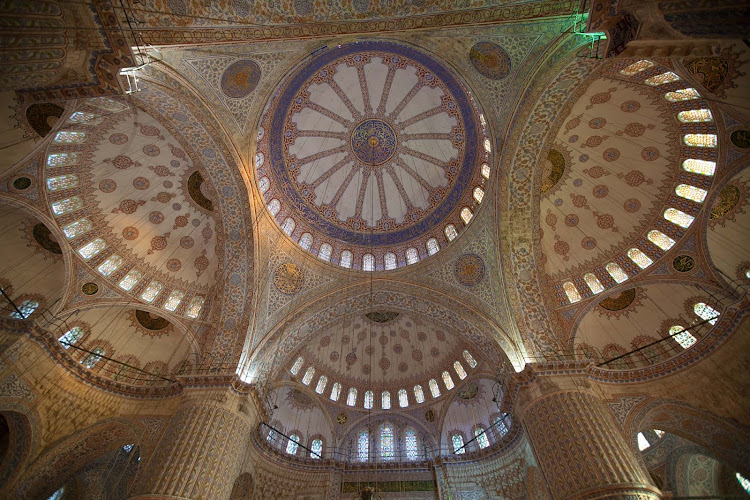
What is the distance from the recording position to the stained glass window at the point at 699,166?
9.73 m

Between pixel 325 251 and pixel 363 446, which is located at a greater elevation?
pixel 325 251

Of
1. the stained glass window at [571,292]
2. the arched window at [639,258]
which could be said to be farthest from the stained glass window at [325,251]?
the arched window at [639,258]

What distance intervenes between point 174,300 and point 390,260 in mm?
7892

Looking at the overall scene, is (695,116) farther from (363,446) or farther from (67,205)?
(67,205)

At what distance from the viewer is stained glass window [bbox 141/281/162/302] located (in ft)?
37.9

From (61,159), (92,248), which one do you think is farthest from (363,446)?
(61,159)

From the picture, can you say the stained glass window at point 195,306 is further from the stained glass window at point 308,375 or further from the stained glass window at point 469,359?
the stained glass window at point 469,359

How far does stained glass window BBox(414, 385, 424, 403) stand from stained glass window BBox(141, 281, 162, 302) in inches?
435

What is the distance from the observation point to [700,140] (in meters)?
9.63

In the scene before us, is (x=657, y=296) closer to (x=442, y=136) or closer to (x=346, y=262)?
(x=442, y=136)

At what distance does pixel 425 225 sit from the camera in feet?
45.8

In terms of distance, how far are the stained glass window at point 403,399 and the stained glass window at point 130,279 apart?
37.0ft

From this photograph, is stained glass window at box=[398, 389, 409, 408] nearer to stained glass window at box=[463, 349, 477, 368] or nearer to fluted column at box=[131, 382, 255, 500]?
stained glass window at box=[463, 349, 477, 368]

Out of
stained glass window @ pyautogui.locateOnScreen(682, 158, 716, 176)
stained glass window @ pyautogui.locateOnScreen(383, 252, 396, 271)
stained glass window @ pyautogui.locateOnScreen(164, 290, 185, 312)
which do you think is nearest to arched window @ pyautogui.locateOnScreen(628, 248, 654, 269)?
stained glass window @ pyautogui.locateOnScreen(682, 158, 716, 176)
